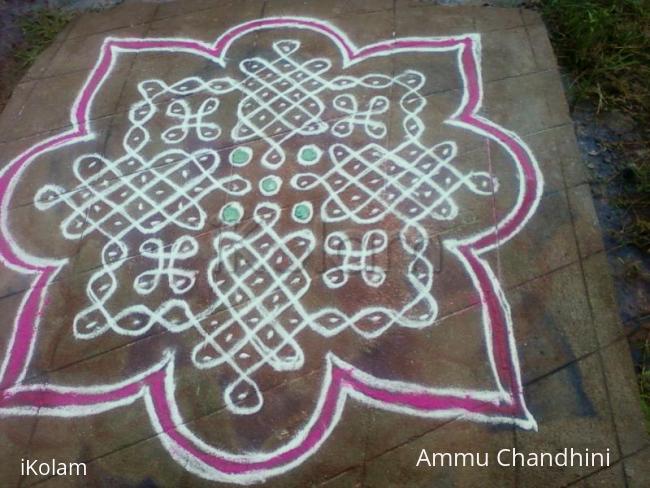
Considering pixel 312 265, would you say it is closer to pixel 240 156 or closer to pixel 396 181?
pixel 396 181

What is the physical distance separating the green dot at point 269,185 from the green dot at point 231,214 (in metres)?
0.21

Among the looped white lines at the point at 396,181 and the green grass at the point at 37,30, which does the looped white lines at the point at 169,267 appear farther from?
the green grass at the point at 37,30

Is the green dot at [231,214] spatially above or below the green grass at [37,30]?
below

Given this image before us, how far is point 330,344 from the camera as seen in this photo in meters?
2.74

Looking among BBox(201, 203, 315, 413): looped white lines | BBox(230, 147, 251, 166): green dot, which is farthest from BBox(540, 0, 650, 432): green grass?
BBox(230, 147, 251, 166): green dot

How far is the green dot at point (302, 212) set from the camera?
3.11m

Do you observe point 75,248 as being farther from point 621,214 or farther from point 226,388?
point 621,214

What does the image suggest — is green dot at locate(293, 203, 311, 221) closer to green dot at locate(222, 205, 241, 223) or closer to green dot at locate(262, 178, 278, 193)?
green dot at locate(262, 178, 278, 193)

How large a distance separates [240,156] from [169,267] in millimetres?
815

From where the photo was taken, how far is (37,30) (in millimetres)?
4469

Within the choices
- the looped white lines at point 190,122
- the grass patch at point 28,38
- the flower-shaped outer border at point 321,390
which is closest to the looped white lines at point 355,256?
the flower-shaped outer border at point 321,390

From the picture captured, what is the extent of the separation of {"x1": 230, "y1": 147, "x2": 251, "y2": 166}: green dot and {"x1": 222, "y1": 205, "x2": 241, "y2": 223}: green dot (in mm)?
319

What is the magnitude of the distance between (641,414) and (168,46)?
12.0ft

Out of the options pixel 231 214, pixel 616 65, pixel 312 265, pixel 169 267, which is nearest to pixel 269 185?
pixel 231 214
